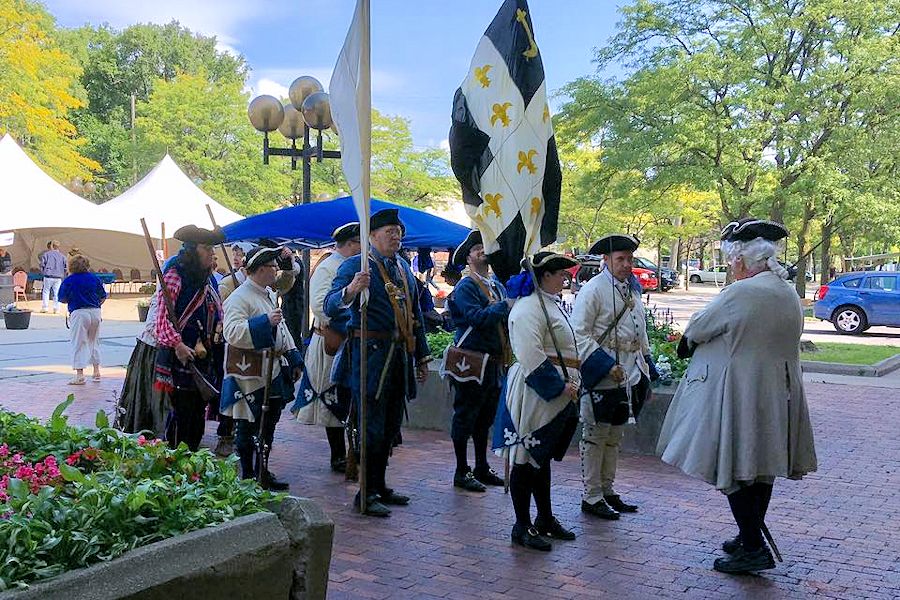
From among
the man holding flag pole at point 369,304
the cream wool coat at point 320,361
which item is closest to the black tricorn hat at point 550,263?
the man holding flag pole at point 369,304

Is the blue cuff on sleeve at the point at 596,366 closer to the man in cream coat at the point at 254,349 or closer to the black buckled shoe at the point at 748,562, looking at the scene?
the black buckled shoe at the point at 748,562

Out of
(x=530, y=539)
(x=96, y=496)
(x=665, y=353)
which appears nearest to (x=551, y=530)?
(x=530, y=539)

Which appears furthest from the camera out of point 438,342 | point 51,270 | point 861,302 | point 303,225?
point 51,270

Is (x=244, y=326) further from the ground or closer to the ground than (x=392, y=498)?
further from the ground

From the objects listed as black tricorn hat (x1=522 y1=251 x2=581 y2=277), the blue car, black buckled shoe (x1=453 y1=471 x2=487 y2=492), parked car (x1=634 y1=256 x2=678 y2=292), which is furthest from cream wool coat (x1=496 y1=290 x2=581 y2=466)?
parked car (x1=634 y1=256 x2=678 y2=292)

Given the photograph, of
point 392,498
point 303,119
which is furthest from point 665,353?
point 303,119

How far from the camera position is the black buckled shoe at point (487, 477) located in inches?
280

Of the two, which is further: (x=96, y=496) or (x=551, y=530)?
(x=551, y=530)

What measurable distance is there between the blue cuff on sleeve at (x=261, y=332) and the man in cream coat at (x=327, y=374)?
0.77 m

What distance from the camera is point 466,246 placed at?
276 inches

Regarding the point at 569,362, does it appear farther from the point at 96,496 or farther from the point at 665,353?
the point at 665,353

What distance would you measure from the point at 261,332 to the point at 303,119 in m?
6.39

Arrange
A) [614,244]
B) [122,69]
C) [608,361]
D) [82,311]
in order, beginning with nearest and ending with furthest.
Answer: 1. [608,361]
2. [614,244]
3. [82,311]
4. [122,69]

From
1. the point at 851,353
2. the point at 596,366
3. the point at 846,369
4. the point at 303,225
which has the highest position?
the point at 303,225
